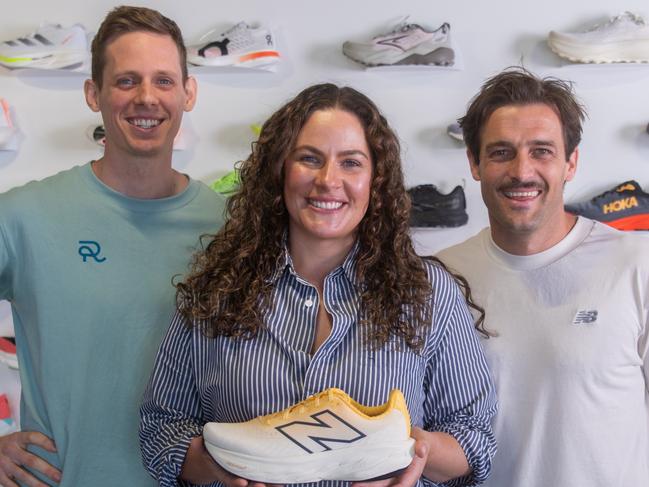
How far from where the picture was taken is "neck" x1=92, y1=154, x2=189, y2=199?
156 cm

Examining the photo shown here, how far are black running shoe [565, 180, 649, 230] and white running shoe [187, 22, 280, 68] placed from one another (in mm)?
1442

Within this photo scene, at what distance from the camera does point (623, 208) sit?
110 inches

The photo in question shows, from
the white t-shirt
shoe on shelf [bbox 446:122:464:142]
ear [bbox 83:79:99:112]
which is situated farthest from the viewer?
shoe on shelf [bbox 446:122:464:142]

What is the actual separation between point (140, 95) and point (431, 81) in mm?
1667

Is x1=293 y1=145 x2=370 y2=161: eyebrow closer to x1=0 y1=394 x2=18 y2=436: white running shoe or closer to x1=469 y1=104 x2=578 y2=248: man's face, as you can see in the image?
x1=469 y1=104 x2=578 y2=248: man's face

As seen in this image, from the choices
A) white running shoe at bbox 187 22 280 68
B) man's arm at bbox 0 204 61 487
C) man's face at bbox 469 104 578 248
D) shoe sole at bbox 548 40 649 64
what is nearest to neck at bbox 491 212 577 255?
man's face at bbox 469 104 578 248

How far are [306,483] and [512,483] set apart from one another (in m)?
0.53

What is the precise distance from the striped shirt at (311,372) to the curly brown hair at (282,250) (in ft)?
0.07

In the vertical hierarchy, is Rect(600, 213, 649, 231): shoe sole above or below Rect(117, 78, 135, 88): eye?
below

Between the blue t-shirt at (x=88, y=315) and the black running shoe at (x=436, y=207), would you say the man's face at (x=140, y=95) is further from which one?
the black running shoe at (x=436, y=207)

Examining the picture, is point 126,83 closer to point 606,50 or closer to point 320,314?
point 320,314

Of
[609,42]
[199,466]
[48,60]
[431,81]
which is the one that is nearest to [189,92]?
[199,466]

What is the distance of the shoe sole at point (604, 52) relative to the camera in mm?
2787

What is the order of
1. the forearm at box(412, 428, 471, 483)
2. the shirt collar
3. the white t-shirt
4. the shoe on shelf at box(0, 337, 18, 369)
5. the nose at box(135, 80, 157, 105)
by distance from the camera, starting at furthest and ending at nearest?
the shoe on shelf at box(0, 337, 18, 369)
the nose at box(135, 80, 157, 105)
the white t-shirt
the shirt collar
the forearm at box(412, 428, 471, 483)
